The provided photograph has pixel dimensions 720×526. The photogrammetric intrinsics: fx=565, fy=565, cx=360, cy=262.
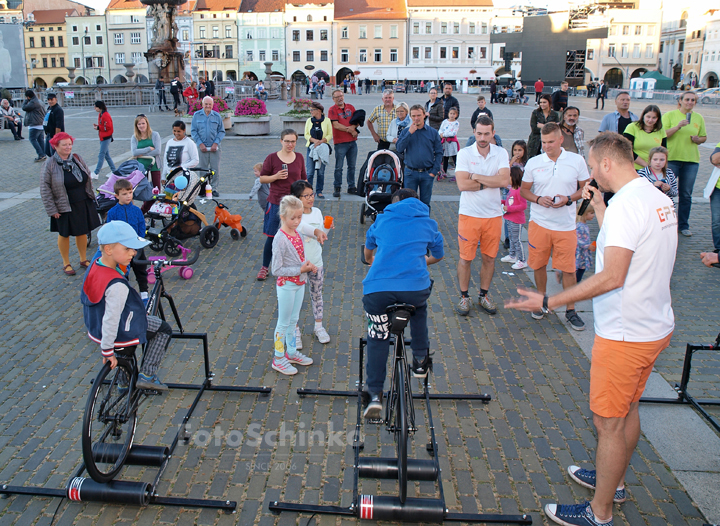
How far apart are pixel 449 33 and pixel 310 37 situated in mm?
21297

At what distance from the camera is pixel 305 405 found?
4.80 metres

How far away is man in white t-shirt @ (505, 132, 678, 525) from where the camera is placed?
3127 millimetres

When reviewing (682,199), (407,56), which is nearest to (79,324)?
(682,199)

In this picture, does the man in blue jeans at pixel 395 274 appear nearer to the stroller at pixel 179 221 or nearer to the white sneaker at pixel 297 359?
the white sneaker at pixel 297 359

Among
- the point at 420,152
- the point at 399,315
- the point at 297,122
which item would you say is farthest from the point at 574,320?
the point at 297,122

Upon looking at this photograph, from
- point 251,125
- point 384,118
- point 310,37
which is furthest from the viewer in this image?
point 310,37

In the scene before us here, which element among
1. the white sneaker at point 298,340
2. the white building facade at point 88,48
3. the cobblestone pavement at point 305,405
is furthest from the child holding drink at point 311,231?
the white building facade at point 88,48

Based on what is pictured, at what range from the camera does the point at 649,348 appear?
322 centimetres

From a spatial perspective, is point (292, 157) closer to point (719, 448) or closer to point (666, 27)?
point (719, 448)

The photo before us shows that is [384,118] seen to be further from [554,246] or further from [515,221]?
[554,246]

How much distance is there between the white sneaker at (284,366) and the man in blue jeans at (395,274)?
126 cm

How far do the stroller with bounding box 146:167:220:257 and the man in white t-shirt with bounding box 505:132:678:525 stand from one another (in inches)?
250

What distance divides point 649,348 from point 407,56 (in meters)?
89.7

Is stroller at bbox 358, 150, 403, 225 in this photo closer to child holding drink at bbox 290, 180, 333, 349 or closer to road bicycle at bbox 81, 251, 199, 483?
child holding drink at bbox 290, 180, 333, 349
